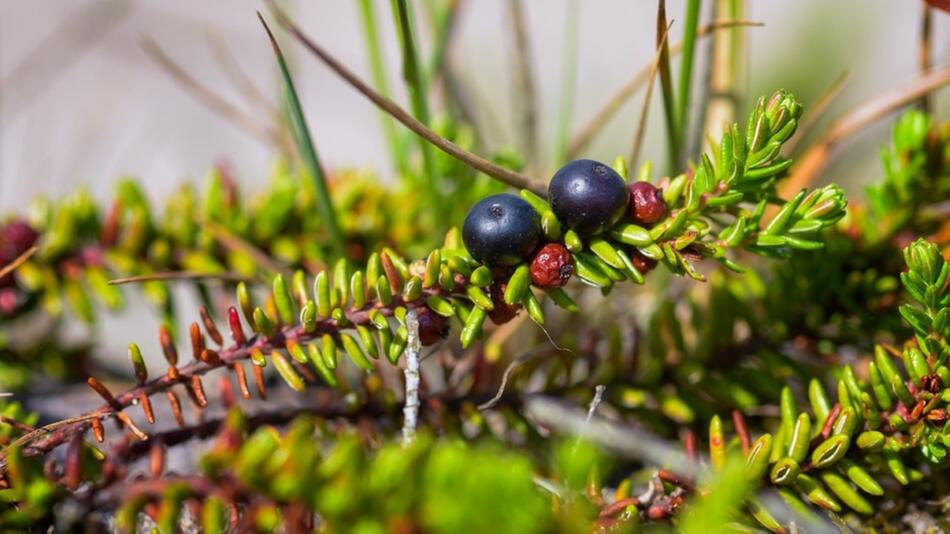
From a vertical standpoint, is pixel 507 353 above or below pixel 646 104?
below

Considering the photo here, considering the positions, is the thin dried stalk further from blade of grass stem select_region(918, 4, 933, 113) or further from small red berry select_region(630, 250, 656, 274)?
blade of grass stem select_region(918, 4, 933, 113)

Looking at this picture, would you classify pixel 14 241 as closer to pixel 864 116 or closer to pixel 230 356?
pixel 230 356

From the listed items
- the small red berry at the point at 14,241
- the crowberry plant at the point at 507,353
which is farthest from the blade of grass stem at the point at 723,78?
the small red berry at the point at 14,241

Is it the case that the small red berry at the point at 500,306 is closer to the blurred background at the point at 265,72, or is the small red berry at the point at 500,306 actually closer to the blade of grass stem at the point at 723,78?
the blade of grass stem at the point at 723,78

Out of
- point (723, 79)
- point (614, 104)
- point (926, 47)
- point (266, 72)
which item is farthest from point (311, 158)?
point (266, 72)

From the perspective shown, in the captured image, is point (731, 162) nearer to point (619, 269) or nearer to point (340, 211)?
point (619, 269)

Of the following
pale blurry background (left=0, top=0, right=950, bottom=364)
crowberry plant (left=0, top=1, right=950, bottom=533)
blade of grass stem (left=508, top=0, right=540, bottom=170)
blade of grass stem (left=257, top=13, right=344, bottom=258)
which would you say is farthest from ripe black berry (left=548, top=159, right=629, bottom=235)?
pale blurry background (left=0, top=0, right=950, bottom=364)
